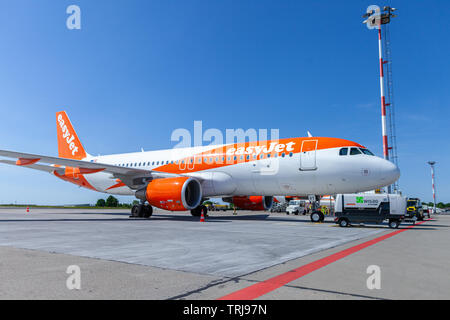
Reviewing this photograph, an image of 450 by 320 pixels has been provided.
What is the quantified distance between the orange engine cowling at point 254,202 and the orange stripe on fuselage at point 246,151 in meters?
4.12

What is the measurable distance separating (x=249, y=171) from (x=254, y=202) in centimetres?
480

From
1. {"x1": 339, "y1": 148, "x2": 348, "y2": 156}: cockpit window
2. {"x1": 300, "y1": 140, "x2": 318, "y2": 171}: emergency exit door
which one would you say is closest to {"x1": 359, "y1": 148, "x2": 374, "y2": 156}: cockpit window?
{"x1": 339, "y1": 148, "x2": 348, "y2": 156}: cockpit window

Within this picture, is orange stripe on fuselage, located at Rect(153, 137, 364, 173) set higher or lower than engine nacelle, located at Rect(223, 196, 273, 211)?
higher

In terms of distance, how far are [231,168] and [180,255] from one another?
11842 millimetres

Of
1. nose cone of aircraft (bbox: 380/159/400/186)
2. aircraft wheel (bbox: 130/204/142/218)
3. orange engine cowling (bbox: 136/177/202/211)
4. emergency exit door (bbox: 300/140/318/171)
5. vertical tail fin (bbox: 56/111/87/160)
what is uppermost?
vertical tail fin (bbox: 56/111/87/160)

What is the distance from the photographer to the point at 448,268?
17.1 ft

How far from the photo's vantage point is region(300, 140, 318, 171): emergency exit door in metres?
15.4

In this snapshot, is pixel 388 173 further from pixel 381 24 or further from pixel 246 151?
pixel 381 24

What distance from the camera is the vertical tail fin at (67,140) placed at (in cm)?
2619

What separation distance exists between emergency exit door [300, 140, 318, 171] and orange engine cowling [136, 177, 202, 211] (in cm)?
546

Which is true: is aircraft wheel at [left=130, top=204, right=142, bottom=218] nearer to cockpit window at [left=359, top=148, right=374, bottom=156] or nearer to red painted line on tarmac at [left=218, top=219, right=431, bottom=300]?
cockpit window at [left=359, top=148, right=374, bottom=156]

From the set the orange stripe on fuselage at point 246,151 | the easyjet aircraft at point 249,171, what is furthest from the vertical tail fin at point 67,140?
the orange stripe on fuselage at point 246,151
